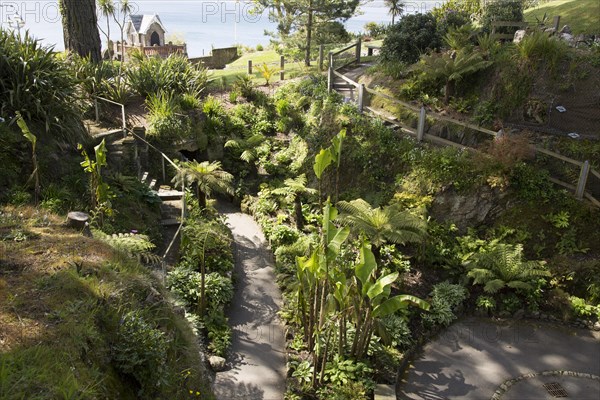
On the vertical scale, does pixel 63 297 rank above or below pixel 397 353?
above

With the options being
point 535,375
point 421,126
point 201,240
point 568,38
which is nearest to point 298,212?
point 201,240

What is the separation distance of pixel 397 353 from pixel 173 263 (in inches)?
198

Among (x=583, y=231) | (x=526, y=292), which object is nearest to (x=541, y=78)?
(x=583, y=231)

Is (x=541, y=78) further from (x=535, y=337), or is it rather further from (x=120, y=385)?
(x=120, y=385)

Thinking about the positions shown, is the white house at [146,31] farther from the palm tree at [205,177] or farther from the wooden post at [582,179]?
the wooden post at [582,179]

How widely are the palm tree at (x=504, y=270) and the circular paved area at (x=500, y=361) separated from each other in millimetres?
785

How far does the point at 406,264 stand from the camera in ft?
36.7

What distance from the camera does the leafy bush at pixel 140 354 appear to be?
523cm

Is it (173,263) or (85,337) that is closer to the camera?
(85,337)

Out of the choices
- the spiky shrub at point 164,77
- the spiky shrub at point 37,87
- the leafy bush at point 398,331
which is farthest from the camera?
the spiky shrub at point 164,77

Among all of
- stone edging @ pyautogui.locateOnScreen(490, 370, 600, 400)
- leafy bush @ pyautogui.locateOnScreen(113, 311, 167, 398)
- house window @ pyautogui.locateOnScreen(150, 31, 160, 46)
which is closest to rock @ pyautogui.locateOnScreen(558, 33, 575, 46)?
stone edging @ pyautogui.locateOnScreen(490, 370, 600, 400)

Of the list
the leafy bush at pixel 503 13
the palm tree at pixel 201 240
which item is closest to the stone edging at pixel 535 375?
the palm tree at pixel 201 240

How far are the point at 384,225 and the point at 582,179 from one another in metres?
4.91

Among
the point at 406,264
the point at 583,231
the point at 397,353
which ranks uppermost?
the point at 583,231
